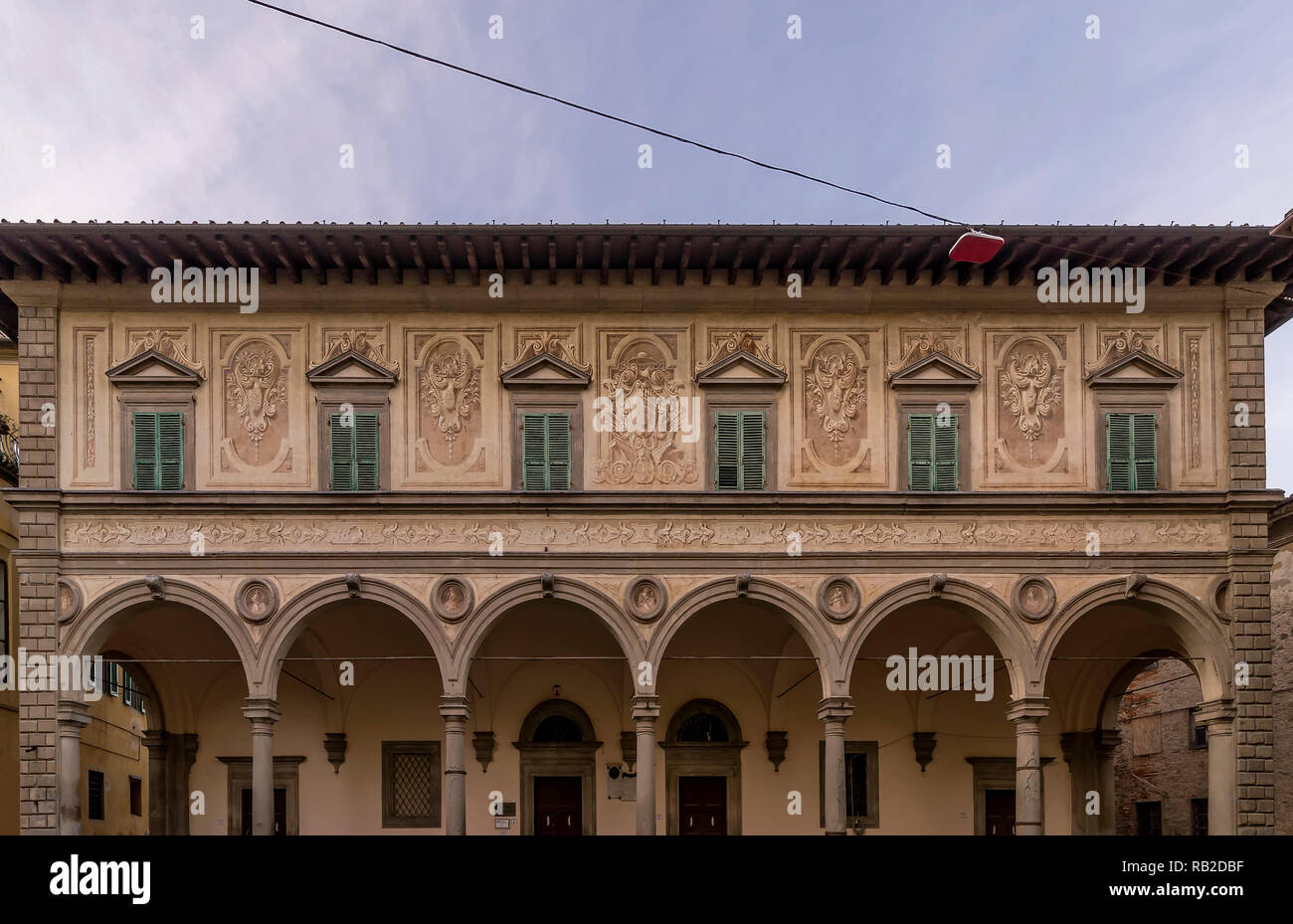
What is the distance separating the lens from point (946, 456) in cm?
1712

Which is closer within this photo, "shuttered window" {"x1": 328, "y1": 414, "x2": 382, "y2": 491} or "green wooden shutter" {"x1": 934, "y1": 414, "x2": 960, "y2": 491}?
"shuttered window" {"x1": 328, "y1": 414, "x2": 382, "y2": 491}

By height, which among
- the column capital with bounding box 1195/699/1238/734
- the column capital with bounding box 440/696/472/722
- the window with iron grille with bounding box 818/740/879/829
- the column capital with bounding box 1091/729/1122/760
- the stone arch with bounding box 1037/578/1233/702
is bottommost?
the window with iron grille with bounding box 818/740/879/829

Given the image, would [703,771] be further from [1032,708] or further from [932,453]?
[932,453]

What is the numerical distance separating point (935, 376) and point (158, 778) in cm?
A: 1532

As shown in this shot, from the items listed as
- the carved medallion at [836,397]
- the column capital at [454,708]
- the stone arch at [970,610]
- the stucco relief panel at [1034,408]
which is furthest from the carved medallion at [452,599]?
the stucco relief panel at [1034,408]

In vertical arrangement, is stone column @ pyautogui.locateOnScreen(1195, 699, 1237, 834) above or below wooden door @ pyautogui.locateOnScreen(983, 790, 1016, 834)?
above

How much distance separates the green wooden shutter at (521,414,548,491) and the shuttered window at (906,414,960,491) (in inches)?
223

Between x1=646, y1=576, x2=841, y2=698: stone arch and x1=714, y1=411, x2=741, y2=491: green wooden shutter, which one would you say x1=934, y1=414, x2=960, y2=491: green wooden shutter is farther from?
x1=714, y1=411, x2=741, y2=491: green wooden shutter

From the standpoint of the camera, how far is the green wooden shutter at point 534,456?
16953 millimetres

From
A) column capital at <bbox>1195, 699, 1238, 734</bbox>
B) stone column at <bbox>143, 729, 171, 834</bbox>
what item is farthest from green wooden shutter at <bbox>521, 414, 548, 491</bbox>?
column capital at <bbox>1195, 699, 1238, 734</bbox>

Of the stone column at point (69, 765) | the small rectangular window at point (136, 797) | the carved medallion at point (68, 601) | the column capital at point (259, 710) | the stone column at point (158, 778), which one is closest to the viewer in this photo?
the stone column at point (69, 765)

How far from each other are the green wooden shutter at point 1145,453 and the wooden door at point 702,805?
8.89m

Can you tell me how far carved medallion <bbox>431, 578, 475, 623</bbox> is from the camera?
1661cm

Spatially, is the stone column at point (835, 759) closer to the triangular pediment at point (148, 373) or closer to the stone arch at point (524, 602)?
the stone arch at point (524, 602)
